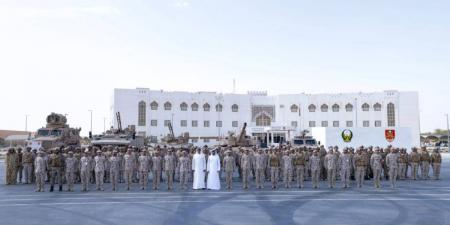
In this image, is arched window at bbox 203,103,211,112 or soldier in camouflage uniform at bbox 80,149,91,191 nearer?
soldier in camouflage uniform at bbox 80,149,91,191

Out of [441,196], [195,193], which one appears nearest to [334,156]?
[441,196]

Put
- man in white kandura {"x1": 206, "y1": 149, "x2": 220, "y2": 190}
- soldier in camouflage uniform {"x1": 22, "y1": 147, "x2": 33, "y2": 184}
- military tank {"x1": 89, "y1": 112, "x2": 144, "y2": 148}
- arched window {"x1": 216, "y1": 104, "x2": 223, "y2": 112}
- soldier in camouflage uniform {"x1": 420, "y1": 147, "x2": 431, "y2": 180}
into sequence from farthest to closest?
arched window {"x1": 216, "y1": 104, "x2": 223, "y2": 112}
military tank {"x1": 89, "y1": 112, "x2": 144, "y2": 148}
soldier in camouflage uniform {"x1": 420, "y1": 147, "x2": 431, "y2": 180}
soldier in camouflage uniform {"x1": 22, "y1": 147, "x2": 33, "y2": 184}
man in white kandura {"x1": 206, "y1": 149, "x2": 220, "y2": 190}

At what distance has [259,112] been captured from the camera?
68.0m

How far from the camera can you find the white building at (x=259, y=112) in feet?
206

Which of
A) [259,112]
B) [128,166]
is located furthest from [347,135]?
[259,112]

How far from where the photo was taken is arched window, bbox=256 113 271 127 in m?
67.6

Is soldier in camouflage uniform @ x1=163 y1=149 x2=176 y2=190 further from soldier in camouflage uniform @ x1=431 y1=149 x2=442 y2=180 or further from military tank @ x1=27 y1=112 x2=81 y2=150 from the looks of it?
soldier in camouflage uniform @ x1=431 y1=149 x2=442 y2=180

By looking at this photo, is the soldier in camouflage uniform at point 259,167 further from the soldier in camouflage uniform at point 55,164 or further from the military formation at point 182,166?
the soldier in camouflage uniform at point 55,164

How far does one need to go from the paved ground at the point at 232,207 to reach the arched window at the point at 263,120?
51953 mm

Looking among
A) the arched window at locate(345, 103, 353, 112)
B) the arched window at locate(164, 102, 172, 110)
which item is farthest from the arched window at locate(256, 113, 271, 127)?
the arched window at locate(164, 102, 172, 110)

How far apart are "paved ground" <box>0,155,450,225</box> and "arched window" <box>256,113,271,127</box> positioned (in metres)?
52.0

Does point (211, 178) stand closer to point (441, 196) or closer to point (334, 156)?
point (334, 156)

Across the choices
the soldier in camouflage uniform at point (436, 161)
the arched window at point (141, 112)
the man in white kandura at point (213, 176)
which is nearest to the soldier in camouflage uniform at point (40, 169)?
the man in white kandura at point (213, 176)

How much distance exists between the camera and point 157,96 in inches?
2527
